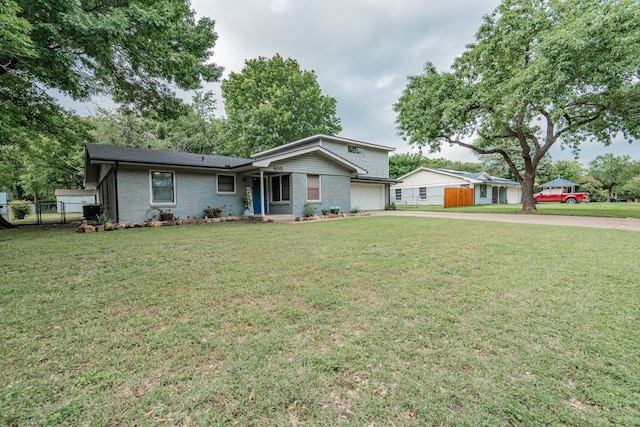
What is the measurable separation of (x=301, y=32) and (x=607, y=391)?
19324 millimetres

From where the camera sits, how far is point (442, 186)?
25.9m

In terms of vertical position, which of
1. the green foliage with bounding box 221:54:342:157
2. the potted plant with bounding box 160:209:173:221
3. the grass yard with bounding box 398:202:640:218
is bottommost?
the grass yard with bounding box 398:202:640:218

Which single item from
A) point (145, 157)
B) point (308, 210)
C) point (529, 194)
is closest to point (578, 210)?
point (529, 194)

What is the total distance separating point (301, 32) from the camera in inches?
642

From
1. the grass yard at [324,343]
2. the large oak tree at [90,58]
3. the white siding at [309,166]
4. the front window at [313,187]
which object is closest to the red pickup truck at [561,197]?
the white siding at [309,166]

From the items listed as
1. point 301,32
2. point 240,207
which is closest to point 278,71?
point 301,32

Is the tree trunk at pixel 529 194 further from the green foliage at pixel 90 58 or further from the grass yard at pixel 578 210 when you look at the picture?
the green foliage at pixel 90 58

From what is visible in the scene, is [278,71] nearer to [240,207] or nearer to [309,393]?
[240,207]

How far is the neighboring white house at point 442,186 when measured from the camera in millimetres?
25406

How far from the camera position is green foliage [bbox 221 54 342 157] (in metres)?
25.9

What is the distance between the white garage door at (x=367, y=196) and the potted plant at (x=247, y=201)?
7150 mm

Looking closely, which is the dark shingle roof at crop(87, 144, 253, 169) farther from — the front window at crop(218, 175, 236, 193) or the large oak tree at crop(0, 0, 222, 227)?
the large oak tree at crop(0, 0, 222, 227)

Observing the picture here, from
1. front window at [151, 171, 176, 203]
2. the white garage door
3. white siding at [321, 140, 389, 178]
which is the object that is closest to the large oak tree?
front window at [151, 171, 176, 203]

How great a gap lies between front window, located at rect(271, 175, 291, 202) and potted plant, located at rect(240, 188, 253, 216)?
118 centimetres
